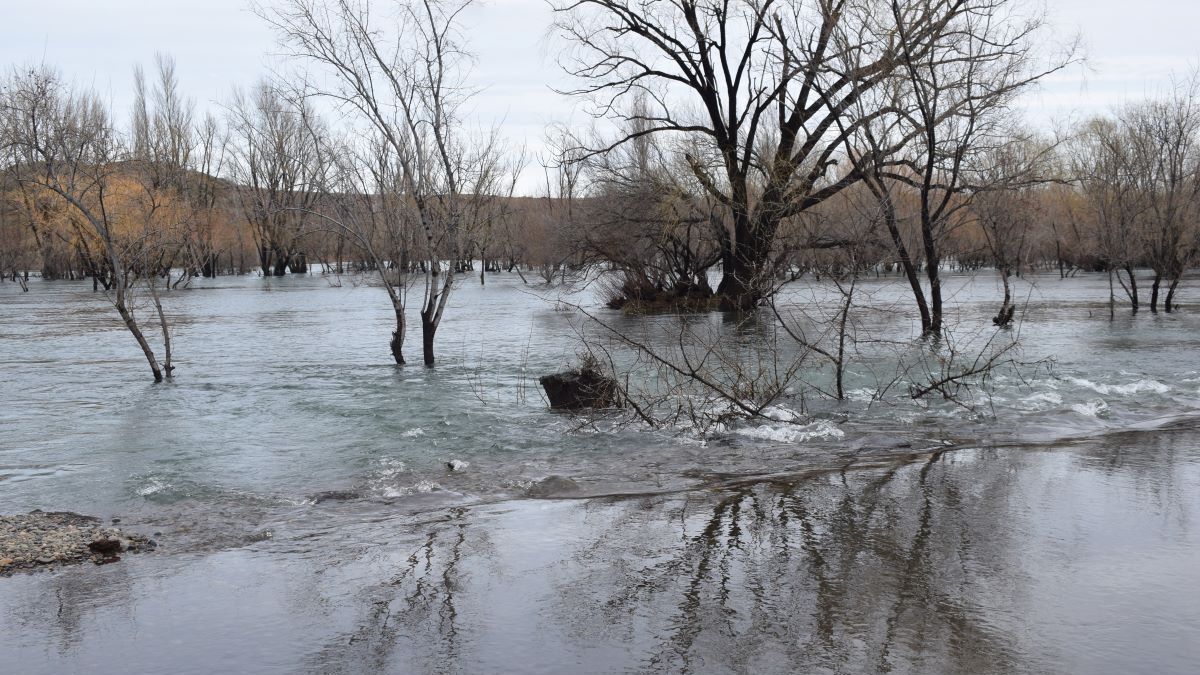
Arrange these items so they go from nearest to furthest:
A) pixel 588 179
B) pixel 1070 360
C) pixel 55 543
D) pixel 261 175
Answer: pixel 55 543 → pixel 1070 360 → pixel 588 179 → pixel 261 175

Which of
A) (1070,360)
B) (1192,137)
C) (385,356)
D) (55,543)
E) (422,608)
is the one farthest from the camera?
(1192,137)

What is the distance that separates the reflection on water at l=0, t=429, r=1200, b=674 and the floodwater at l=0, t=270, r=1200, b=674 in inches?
0.9

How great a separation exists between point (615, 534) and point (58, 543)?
3.77 metres

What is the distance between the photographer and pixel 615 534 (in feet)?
21.8

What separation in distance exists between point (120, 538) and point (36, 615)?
1450mm

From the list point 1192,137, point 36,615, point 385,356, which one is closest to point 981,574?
point 36,615

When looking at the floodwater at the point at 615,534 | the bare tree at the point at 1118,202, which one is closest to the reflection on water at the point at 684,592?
the floodwater at the point at 615,534

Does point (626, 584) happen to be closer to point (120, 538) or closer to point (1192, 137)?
point (120, 538)

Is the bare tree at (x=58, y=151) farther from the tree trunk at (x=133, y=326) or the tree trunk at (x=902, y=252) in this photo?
the tree trunk at (x=902, y=252)

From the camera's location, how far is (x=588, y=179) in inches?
1355

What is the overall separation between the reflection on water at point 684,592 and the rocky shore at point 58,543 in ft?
0.76

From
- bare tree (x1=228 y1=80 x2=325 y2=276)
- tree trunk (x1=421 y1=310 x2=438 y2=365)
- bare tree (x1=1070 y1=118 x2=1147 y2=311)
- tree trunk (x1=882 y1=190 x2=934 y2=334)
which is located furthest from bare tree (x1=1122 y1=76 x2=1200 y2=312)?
bare tree (x1=228 y1=80 x2=325 y2=276)

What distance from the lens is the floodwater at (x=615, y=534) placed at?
4609mm

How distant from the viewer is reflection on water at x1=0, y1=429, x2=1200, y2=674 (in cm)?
448
